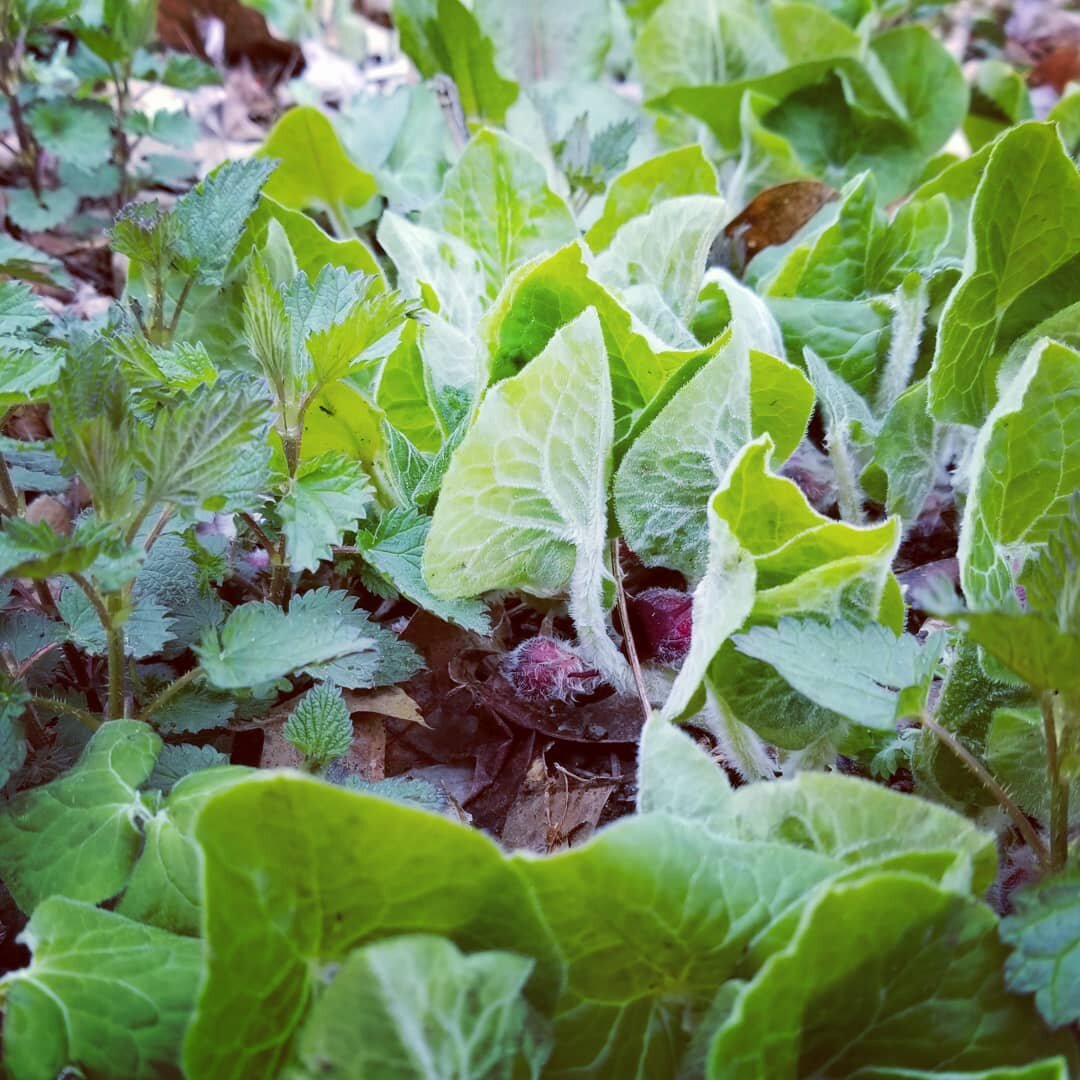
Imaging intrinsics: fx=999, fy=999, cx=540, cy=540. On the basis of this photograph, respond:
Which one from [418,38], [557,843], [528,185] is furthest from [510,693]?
[418,38]

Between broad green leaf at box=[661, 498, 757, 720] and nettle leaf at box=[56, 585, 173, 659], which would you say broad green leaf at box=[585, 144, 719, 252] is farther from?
nettle leaf at box=[56, 585, 173, 659]

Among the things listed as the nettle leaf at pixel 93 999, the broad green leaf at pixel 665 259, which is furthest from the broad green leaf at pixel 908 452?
the nettle leaf at pixel 93 999

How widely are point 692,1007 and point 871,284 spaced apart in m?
1.03

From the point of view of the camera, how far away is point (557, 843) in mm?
1032

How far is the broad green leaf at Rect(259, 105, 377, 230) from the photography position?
1.58m

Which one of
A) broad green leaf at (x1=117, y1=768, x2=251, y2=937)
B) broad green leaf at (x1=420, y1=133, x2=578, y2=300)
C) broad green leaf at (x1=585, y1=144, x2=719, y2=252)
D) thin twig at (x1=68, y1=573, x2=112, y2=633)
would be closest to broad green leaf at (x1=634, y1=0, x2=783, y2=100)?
broad green leaf at (x1=585, y1=144, x2=719, y2=252)

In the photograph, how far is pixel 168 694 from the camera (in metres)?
0.91

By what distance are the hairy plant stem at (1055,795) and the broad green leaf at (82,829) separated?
2.33 feet

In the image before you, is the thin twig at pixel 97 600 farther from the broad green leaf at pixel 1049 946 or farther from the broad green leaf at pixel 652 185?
the broad green leaf at pixel 652 185

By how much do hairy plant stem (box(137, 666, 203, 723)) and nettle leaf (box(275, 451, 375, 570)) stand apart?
0.13 metres

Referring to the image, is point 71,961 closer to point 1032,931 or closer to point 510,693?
point 510,693

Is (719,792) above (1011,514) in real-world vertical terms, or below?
below

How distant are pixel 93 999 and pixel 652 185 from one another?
1269 mm

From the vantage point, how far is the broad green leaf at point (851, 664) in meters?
0.76
